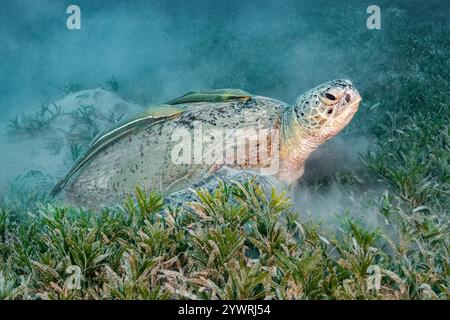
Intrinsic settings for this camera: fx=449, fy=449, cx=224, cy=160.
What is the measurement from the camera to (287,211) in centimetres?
205

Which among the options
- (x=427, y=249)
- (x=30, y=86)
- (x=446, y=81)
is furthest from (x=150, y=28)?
(x=427, y=249)

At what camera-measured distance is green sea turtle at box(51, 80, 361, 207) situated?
273 centimetres

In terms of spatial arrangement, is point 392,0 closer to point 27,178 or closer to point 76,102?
point 76,102

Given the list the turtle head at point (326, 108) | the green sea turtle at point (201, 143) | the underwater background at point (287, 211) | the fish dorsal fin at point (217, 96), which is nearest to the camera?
the underwater background at point (287, 211)

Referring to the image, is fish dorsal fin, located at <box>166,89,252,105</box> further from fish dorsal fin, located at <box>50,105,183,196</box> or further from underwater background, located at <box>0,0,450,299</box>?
underwater background, located at <box>0,0,450,299</box>

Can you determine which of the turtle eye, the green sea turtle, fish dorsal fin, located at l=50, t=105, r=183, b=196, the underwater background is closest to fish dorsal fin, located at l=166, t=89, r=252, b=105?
the green sea turtle

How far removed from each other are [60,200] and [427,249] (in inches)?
94.0

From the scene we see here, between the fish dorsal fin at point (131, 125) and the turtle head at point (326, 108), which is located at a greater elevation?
the turtle head at point (326, 108)

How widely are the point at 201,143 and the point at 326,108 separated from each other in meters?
0.80

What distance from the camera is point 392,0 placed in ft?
33.3

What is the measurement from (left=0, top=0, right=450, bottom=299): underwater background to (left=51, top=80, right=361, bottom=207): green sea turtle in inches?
8.2

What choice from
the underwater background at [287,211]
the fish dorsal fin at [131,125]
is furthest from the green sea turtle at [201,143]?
the underwater background at [287,211]

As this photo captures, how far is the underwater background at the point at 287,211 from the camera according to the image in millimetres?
1560

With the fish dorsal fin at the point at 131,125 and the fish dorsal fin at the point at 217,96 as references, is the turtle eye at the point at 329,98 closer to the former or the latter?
the fish dorsal fin at the point at 217,96
